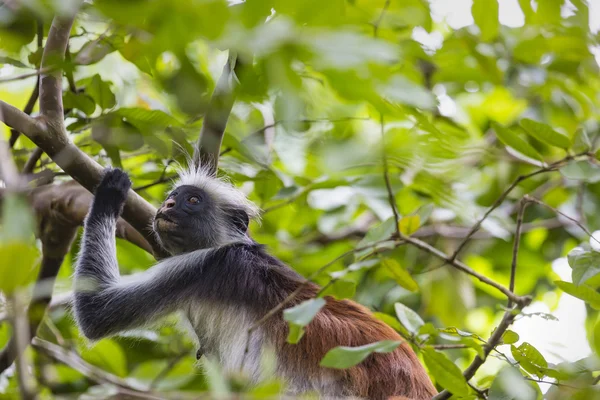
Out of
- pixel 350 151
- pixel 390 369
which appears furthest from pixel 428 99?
pixel 390 369

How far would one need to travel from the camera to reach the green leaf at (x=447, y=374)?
8.86 ft

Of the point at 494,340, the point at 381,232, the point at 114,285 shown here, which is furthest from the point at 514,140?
the point at 114,285

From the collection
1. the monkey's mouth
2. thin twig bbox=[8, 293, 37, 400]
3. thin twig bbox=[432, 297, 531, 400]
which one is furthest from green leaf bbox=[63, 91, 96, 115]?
thin twig bbox=[8, 293, 37, 400]

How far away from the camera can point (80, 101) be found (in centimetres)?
414

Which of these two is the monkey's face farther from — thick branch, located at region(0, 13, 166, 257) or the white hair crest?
thick branch, located at region(0, 13, 166, 257)

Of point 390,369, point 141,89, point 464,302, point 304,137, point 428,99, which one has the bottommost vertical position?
point 464,302

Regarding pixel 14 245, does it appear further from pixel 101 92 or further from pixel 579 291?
pixel 101 92

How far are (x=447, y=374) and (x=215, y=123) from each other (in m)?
2.03

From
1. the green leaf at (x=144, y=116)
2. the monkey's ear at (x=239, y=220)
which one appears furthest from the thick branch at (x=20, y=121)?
the monkey's ear at (x=239, y=220)

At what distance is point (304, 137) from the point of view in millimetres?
5344

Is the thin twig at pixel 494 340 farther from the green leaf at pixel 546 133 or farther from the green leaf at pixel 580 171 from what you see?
the green leaf at pixel 580 171

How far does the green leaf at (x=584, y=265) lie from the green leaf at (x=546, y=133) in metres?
0.71

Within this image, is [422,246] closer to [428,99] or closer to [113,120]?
[113,120]

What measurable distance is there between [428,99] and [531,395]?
5.22ft
